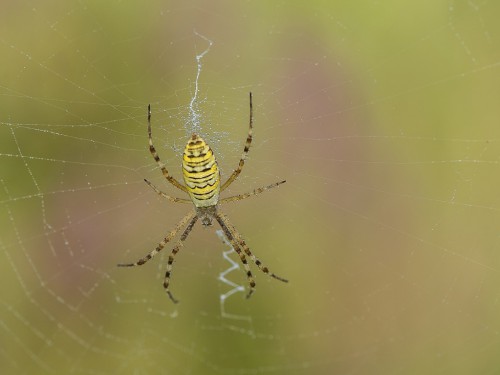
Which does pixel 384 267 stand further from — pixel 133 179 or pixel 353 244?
pixel 133 179

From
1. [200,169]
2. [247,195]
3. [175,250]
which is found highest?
[200,169]

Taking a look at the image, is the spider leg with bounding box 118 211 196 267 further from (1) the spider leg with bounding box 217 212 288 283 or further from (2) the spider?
(1) the spider leg with bounding box 217 212 288 283

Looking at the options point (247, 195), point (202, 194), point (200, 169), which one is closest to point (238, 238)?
point (247, 195)

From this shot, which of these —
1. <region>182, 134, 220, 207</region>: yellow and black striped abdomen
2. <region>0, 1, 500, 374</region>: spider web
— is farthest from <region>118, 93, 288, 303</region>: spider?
<region>0, 1, 500, 374</region>: spider web

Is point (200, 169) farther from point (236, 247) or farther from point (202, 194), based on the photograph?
point (236, 247)

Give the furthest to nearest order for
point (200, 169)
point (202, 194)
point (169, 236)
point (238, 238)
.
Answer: point (169, 236)
point (238, 238)
point (202, 194)
point (200, 169)

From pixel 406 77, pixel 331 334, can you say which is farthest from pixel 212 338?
pixel 406 77
